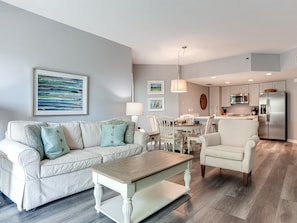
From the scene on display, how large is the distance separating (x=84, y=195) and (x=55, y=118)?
1496mm

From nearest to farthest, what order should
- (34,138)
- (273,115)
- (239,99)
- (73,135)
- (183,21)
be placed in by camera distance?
(34,138), (73,135), (183,21), (273,115), (239,99)

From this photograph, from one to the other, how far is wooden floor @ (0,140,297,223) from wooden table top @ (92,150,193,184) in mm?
495

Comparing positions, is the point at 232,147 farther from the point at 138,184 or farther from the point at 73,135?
the point at 73,135

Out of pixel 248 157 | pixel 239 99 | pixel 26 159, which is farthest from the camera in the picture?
pixel 239 99

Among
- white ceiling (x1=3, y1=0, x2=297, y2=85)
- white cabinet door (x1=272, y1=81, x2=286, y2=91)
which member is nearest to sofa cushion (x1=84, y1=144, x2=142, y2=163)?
white ceiling (x1=3, y1=0, x2=297, y2=85)

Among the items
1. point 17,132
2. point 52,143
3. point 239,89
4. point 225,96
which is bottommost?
point 52,143

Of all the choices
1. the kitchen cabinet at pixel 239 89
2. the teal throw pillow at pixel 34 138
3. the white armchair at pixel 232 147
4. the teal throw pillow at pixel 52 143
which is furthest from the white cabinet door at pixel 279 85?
the teal throw pillow at pixel 34 138

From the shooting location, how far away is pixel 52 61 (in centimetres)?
327

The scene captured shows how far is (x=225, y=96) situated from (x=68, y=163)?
23.9 feet

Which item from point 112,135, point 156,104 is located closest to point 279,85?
point 156,104

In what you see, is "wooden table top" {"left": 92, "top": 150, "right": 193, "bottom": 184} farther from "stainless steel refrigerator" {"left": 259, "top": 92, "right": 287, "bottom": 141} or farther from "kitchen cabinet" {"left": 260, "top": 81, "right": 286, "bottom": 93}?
"kitchen cabinet" {"left": 260, "top": 81, "right": 286, "bottom": 93}

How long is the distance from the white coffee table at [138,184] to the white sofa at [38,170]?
1.82ft

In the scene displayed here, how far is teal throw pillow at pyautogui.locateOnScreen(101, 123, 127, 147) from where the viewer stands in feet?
10.5

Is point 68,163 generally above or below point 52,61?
below
